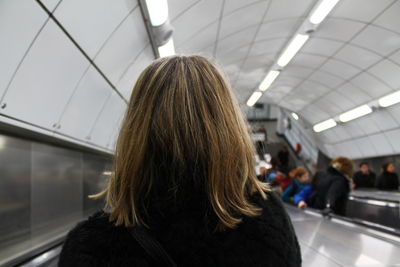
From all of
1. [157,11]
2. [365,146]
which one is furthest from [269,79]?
[157,11]

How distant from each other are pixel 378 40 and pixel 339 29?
1.09m

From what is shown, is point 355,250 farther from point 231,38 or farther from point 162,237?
point 231,38

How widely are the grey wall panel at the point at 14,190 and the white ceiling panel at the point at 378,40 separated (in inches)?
315

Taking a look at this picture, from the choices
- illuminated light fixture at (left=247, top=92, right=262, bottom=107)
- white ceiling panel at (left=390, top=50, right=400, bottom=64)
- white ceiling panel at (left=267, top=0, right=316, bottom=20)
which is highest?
white ceiling panel at (left=267, top=0, right=316, bottom=20)

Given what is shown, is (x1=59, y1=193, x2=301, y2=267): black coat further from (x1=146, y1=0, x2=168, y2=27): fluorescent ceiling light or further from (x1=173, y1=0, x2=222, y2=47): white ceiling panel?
(x1=173, y1=0, x2=222, y2=47): white ceiling panel

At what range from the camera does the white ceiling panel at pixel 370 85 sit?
390 inches

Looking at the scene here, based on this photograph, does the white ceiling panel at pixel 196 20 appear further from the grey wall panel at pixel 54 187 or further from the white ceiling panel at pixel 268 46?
the grey wall panel at pixel 54 187

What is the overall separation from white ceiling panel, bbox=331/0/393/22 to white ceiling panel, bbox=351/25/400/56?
528mm

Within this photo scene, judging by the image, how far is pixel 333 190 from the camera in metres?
5.23

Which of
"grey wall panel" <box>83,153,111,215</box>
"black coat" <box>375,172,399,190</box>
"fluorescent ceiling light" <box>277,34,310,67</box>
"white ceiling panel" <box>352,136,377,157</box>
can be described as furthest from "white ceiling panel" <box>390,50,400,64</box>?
"grey wall panel" <box>83,153,111,215</box>

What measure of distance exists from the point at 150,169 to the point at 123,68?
179 inches

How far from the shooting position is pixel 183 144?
1.01 metres

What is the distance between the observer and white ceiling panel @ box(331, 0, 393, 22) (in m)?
6.82

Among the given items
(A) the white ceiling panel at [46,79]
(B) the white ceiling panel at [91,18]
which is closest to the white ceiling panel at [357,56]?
(B) the white ceiling panel at [91,18]
